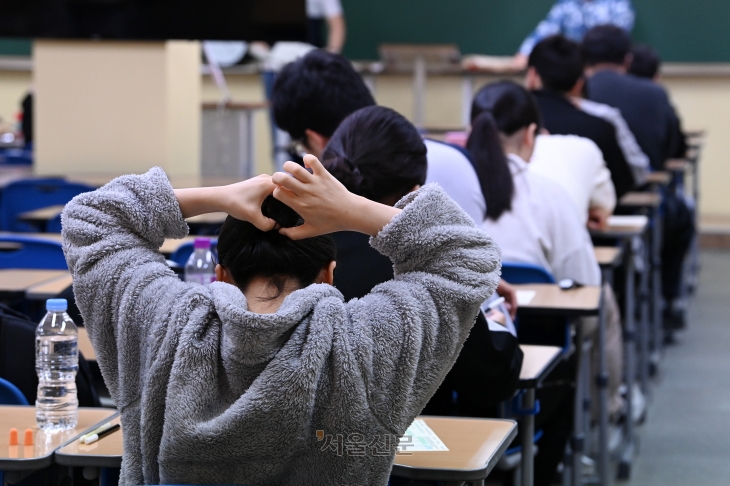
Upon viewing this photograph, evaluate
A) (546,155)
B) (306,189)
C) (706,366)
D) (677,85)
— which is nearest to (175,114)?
(546,155)

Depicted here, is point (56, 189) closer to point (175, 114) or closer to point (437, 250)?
point (175, 114)

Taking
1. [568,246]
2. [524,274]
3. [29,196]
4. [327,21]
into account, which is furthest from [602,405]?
→ [327,21]

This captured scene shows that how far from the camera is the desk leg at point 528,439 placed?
6.83ft

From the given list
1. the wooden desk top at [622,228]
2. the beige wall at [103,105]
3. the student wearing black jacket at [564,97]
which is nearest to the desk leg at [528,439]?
the wooden desk top at [622,228]

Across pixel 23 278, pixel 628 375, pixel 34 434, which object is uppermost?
pixel 34 434

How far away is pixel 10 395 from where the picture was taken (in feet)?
6.15

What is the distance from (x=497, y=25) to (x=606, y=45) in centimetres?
363

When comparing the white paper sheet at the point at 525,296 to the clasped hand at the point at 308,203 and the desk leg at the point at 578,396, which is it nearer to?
the desk leg at the point at 578,396

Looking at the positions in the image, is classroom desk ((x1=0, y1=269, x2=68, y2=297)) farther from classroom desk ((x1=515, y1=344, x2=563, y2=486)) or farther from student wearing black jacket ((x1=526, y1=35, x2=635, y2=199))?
student wearing black jacket ((x1=526, y1=35, x2=635, y2=199))

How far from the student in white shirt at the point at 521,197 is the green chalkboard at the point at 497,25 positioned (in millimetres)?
6101

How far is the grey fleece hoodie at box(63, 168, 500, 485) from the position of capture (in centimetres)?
124

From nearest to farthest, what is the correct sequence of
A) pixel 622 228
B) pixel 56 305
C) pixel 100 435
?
pixel 100 435
pixel 56 305
pixel 622 228

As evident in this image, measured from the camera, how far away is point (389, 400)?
1284 millimetres

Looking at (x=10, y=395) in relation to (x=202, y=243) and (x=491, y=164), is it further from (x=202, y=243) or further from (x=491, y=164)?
(x=491, y=164)
